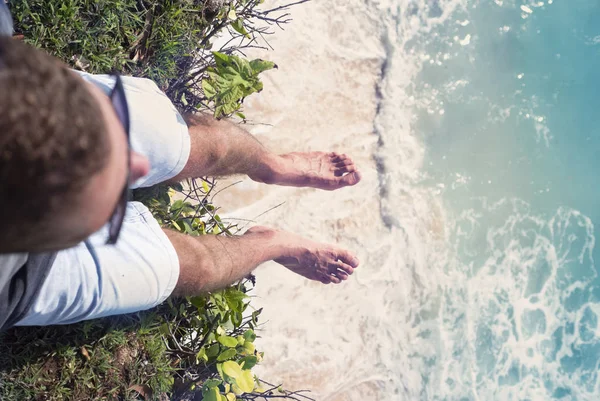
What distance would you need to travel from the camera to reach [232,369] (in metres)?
2.49

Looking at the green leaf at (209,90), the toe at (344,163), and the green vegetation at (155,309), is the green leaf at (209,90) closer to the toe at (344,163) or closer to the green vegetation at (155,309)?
the green vegetation at (155,309)

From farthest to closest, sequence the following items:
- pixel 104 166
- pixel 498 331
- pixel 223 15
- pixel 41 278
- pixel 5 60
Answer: pixel 498 331 → pixel 223 15 → pixel 41 278 → pixel 104 166 → pixel 5 60

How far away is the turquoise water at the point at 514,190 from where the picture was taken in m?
4.36

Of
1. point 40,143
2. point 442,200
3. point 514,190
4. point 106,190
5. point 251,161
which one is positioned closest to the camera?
point 40,143

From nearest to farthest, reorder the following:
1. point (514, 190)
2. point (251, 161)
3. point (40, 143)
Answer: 1. point (40, 143)
2. point (251, 161)
3. point (514, 190)

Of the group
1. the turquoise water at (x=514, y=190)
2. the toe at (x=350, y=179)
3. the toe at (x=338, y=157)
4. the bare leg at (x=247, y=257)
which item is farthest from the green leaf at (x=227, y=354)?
the turquoise water at (x=514, y=190)

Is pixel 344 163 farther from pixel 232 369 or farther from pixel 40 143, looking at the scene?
pixel 40 143

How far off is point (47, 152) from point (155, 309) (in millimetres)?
1990

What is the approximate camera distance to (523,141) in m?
4.63

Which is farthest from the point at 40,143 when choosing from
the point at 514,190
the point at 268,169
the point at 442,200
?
the point at 514,190

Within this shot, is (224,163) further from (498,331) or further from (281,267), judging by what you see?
(498,331)

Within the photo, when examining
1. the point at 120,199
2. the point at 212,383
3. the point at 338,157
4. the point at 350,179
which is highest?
the point at 120,199

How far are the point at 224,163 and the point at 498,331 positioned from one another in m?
3.03

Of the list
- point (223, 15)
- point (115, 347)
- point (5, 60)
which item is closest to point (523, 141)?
point (223, 15)
